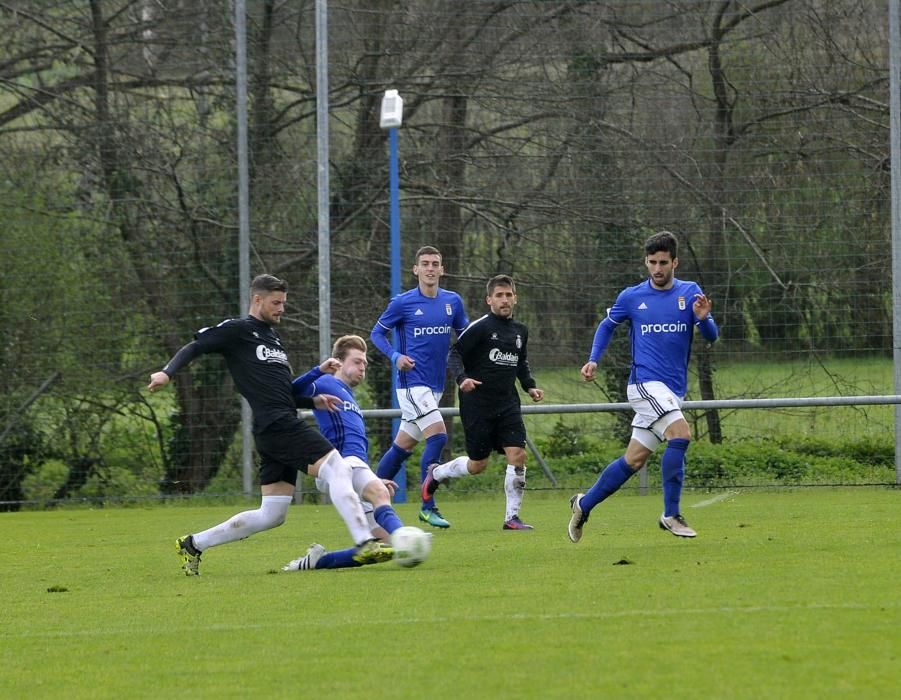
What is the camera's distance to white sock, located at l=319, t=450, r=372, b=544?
797cm

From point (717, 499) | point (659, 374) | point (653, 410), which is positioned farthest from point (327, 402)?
point (717, 499)

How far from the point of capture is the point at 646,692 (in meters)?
4.49

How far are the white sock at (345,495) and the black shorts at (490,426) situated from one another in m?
3.44

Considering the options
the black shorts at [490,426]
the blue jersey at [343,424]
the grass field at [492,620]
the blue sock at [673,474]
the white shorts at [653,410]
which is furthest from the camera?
the black shorts at [490,426]

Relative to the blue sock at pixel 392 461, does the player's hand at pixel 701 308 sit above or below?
above

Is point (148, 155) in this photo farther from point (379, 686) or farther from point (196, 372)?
point (379, 686)

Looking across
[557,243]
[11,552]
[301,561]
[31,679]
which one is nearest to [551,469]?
[557,243]

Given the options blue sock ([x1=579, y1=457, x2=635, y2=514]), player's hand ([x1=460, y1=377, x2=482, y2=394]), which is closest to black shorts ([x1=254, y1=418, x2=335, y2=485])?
blue sock ([x1=579, y1=457, x2=635, y2=514])

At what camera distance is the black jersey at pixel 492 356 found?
37.6ft

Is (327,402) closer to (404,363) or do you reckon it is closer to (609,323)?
(609,323)

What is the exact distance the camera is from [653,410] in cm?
939

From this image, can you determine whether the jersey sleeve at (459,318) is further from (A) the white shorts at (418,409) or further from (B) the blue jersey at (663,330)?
(B) the blue jersey at (663,330)

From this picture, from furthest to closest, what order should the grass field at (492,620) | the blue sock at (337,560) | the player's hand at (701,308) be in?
the player's hand at (701,308) → the blue sock at (337,560) → the grass field at (492,620)

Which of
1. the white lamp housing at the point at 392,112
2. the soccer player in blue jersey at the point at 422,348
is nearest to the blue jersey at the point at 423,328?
the soccer player in blue jersey at the point at 422,348
